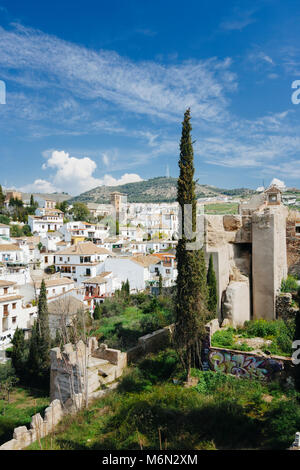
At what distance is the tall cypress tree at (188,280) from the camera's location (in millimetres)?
10852

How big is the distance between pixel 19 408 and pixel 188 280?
445 inches

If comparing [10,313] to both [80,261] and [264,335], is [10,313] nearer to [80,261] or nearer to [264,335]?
[80,261]

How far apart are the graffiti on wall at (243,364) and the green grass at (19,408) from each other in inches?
314

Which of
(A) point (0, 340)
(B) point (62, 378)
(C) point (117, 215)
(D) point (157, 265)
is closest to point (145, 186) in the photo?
(C) point (117, 215)

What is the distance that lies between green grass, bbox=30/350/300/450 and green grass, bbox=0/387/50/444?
3898mm

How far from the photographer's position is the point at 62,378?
12.4 meters

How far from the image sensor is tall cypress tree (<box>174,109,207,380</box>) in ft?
35.6

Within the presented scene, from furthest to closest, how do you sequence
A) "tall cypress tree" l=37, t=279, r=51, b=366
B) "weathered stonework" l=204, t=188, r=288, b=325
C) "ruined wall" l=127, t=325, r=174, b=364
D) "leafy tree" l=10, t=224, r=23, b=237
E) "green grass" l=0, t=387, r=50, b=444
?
"leafy tree" l=10, t=224, r=23, b=237 → "tall cypress tree" l=37, t=279, r=51, b=366 → "weathered stonework" l=204, t=188, r=288, b=325 → "ruined wall" l=127, t=325, r=174, b=364 → "green grass" l=0, t=387, r=50, b=444

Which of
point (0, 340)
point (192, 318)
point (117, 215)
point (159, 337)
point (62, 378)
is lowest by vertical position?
point (0, 340)

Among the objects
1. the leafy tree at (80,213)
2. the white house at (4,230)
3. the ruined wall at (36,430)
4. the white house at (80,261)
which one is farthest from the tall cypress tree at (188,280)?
the leafy tree at (80,213)

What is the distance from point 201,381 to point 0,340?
19499 mm

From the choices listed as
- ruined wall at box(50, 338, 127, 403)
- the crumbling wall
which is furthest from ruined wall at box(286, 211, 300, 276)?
ruined wall at box(50, 338, 127, 403)

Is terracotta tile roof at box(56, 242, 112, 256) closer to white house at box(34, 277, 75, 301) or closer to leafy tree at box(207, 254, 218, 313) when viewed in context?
white house at box(34, 277, 75, 301)
